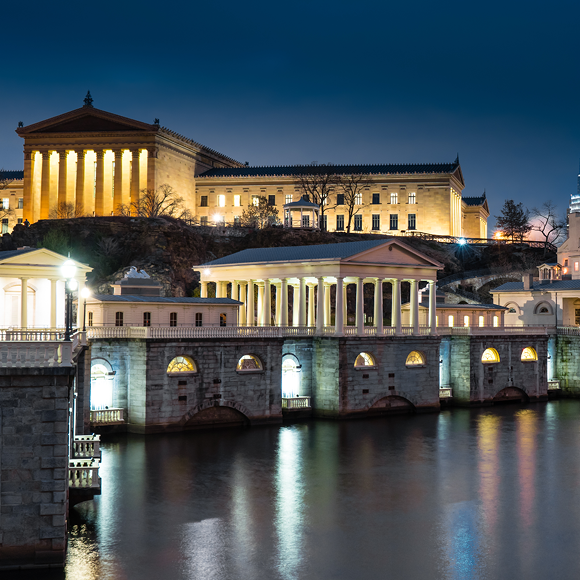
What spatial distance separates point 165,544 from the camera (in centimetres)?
2972

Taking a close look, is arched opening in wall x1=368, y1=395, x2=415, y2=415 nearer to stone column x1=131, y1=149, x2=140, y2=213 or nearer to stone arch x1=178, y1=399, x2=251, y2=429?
stone arch x1=178, y1=399, x2=251, y2=429

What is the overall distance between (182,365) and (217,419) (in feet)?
14.8

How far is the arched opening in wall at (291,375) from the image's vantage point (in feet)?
192

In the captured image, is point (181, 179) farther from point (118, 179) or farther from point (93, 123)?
point (93, 123)

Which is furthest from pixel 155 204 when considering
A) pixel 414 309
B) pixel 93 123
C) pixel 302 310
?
pixel 414 309

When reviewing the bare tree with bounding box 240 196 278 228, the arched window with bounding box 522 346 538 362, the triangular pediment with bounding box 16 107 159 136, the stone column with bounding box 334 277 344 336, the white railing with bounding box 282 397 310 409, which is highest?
the triangular pediment with bounding box 16 107 159 136

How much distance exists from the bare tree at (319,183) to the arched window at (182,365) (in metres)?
76.1

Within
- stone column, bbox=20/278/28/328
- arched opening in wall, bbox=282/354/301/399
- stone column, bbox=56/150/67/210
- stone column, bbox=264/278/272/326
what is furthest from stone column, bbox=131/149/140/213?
stone column, bbox=20/278/28/328

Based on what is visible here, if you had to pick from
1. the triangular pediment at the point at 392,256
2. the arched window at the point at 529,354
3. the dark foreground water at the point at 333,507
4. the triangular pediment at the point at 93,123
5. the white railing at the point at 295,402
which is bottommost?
the dark foreground water at the point at 333,507

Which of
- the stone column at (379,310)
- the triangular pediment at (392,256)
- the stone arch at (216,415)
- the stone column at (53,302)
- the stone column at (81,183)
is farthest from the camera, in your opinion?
the stone column at (81,183)

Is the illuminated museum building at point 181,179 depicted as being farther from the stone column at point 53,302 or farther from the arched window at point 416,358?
the stone column at point 53,302

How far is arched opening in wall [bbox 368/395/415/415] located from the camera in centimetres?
5991

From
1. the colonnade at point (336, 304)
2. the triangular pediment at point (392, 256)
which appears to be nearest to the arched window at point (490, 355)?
the colonnade at point (336, 304)

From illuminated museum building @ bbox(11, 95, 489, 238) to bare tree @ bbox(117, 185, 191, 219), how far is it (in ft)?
3.69
